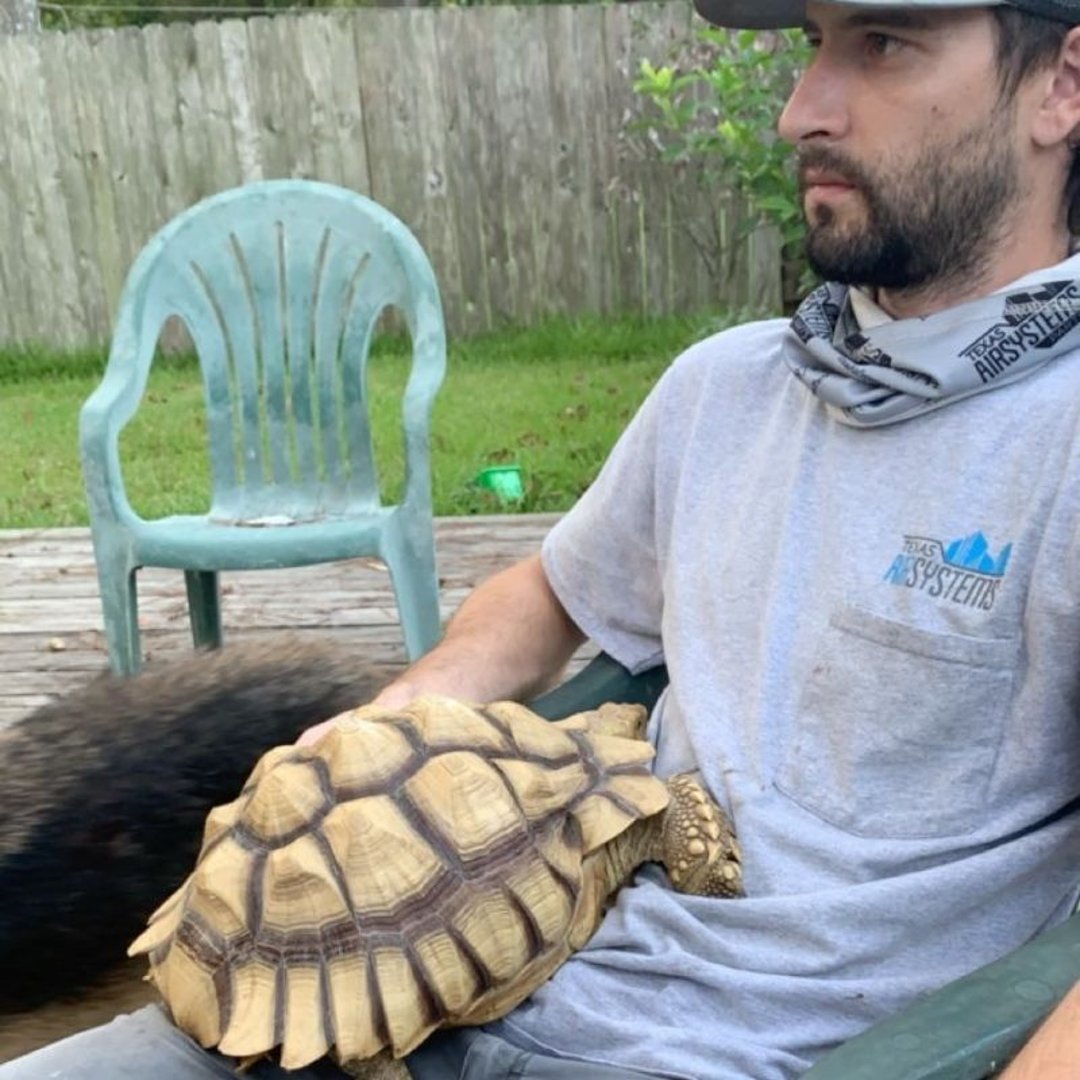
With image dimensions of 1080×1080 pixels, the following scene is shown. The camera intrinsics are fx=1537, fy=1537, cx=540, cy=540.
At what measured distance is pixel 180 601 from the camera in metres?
5.00

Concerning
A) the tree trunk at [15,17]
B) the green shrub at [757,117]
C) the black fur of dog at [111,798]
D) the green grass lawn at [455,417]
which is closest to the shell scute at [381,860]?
the black fur of dog at [111,798]

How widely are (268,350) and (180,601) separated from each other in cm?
106

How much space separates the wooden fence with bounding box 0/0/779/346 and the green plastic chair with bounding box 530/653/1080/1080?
8.26 metres

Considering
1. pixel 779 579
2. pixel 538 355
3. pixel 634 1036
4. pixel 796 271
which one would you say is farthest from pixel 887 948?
pixel 538 355

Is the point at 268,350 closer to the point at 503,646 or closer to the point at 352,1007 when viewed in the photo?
the point at 503,646

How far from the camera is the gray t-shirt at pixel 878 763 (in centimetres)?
152

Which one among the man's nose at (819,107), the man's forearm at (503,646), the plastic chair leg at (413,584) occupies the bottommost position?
the plastic chair leg at (413,584)

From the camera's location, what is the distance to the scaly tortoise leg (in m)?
1.63

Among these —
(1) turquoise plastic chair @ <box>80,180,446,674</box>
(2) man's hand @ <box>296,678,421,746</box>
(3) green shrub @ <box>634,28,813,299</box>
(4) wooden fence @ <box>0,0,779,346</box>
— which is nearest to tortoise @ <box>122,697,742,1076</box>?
(2) man's hand @ <box>296,678,421,746</box>

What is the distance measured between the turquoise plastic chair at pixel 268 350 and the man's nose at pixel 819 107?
6.72 ft

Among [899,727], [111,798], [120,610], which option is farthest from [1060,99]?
[120,610]

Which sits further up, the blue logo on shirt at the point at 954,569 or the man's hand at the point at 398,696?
the blue logo on shirt at the point at 954,569

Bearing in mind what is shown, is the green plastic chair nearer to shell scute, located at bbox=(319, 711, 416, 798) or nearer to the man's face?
shell scute, located at bbox=(319, 711, 416, 798)

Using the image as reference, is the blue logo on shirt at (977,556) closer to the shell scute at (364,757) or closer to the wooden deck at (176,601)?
the shell scute at (364,757)
